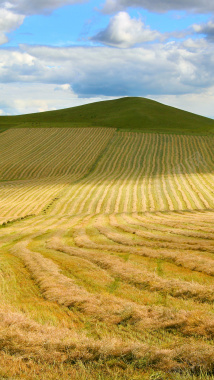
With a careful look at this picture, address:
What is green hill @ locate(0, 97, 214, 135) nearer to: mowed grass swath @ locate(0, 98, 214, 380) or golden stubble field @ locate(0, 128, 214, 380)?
mowed grass swath @ locate(0, 98, 214, 380)

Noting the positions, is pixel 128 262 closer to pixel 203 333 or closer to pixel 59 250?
pixel 59 250

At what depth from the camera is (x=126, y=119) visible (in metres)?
101

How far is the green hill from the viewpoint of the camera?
303 feet

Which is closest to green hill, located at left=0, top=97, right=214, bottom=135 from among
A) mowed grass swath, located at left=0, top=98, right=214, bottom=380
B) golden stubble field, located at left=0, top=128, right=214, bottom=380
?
mowed grass swath, located at left=0, top=98, right=214, bottom=380

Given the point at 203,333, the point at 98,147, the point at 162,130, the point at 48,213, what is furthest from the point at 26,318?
the point at 162,130

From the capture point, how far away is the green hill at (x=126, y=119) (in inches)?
3634

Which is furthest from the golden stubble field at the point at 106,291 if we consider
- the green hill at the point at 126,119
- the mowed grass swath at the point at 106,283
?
the green hill at the point at 126,119

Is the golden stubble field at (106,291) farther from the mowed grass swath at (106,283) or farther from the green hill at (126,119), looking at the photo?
the green hill at (126,119)

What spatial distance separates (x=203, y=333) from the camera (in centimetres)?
714

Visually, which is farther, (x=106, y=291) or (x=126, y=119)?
(x=126, y=119)

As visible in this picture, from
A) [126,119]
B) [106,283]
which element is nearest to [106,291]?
[106,283]

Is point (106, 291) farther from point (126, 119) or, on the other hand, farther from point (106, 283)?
point (126, 119)

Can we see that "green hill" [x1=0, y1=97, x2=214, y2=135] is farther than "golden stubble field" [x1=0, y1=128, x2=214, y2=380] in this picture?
Yes

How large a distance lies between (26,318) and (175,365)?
12.1 feet
